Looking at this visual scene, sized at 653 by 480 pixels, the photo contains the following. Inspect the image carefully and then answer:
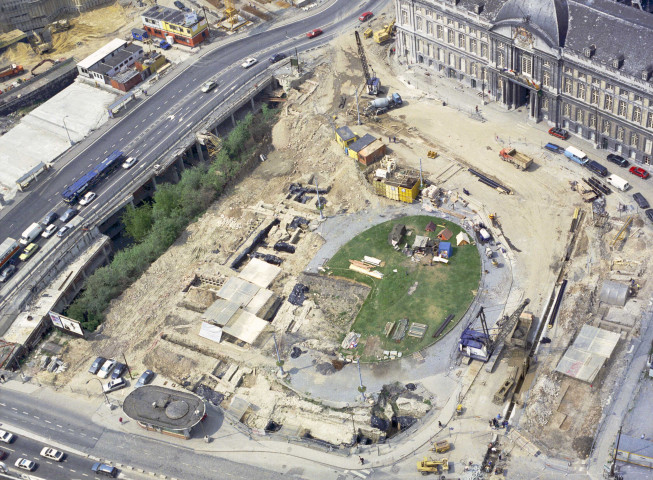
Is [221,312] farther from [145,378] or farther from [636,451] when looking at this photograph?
[636,451]

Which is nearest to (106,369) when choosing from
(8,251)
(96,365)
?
(96,365)

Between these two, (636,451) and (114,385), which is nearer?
(636,451)

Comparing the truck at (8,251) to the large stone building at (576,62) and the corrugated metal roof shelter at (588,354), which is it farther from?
the corrugated metal roof shelter at (588,354)

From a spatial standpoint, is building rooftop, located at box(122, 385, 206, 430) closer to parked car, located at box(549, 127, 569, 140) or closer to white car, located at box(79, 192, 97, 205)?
white car, located at box(79, 192, 97, 205)

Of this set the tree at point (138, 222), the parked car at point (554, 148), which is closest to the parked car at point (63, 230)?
the tree at point (138, 222)

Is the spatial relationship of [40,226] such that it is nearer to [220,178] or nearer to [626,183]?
[220,178]

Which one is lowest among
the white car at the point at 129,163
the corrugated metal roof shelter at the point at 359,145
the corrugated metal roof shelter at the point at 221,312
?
the corrugated metal roof shelter at the point at 221,312
